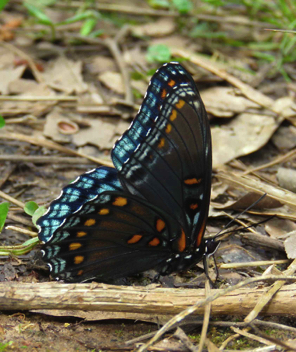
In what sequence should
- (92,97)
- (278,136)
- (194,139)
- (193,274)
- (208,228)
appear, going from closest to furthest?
(194,139), (193,274), (208,228), (278,136), (92,97)

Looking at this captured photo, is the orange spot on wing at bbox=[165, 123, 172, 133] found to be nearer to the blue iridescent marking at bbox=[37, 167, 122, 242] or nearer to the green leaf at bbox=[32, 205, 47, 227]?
the blue iridescent marking at bbox=[37, 167, 122, 242]

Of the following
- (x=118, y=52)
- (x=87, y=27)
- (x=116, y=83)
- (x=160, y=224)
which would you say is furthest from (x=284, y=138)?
(x=87, y=27)

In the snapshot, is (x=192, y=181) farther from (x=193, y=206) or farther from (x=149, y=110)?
(x=149, y=110)

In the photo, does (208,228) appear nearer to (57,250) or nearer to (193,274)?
A: (193,274)

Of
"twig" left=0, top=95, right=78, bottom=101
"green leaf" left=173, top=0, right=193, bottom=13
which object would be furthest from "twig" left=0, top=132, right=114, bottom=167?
"green leaf" left=173, top=0, right=193, bottom=13

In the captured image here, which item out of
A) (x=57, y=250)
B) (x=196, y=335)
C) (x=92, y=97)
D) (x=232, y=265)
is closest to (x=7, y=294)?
(x=57, y=250)

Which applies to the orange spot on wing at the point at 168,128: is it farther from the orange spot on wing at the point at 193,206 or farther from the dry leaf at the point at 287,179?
the dry leaf at the point at 287,179
